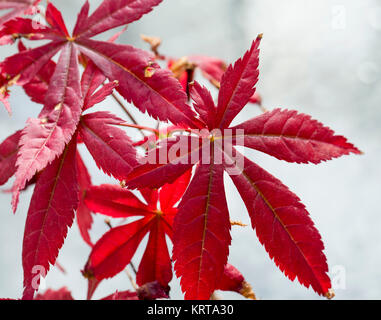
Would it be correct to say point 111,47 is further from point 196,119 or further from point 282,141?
point 282,141

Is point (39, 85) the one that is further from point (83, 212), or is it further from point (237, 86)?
point (237, 86)

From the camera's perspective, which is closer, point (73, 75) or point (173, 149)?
point (173, 149)

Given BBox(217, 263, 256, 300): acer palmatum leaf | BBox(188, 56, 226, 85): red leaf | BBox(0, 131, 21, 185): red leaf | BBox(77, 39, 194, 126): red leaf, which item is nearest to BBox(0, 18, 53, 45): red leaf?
BBox(77, 39, 194, 126): red leaf

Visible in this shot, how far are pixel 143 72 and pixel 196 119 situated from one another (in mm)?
149

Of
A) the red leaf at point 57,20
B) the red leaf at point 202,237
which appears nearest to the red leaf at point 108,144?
the red leaf at point 202,237

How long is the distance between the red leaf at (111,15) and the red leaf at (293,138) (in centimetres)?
32

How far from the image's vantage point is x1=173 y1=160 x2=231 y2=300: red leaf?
66 cm

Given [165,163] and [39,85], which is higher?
[39,85]

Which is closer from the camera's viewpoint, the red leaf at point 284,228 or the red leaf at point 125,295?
the red leaf at point 284,228

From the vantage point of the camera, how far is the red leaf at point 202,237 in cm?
66

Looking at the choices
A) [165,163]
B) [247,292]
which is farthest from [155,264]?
[165,163]

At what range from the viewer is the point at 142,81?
723 mm

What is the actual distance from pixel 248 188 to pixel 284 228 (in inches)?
3.9

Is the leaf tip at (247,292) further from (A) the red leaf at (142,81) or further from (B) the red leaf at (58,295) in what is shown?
(B) the red leaf at (58,295)
